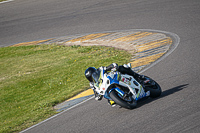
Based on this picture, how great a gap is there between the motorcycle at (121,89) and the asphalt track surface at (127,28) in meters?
0.22

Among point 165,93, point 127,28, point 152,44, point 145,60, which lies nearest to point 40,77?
point 145,60

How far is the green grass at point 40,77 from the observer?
28.8 ft

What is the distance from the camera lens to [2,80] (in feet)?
39.5

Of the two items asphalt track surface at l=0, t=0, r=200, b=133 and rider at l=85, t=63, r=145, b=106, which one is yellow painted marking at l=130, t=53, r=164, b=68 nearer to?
asphalt track surface at l=0, t=0, r=200, b=133

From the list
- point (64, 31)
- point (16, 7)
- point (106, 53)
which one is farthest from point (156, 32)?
point (16, 7)

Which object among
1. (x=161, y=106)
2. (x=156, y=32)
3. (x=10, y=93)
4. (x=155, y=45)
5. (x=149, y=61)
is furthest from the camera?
(x=156, y=32)

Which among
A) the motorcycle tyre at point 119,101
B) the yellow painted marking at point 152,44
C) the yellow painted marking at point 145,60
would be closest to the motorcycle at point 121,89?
the motorcycle tyre at point 119,101

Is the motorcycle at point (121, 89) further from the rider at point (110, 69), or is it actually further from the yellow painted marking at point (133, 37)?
the yellow painted marking at point (133, 37)

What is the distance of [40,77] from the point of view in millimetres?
11383

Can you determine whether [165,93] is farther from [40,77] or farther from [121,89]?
[40,77]

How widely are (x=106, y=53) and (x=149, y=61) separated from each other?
238cm

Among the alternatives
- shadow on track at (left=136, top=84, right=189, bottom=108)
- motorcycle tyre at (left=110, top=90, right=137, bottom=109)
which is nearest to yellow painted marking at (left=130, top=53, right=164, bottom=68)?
shadow on track at (left=136, top=84, right=189, bottom=108)

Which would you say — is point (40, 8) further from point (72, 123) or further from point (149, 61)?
point (72, 123)

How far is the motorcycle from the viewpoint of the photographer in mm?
6434
